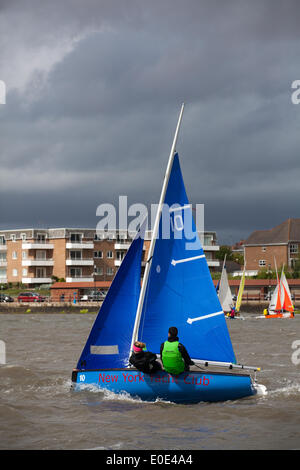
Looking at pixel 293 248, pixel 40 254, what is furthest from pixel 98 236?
pixel 293 248

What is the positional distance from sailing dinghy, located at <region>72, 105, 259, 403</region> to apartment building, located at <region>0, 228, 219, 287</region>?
93.1m

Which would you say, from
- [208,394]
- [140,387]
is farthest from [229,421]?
[140,387]

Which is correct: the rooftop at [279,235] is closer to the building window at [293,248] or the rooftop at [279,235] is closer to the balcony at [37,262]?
the building window at [293,248]

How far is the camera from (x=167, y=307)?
656 inches

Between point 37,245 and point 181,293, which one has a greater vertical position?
point 37,245

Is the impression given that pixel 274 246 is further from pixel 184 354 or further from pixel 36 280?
pixel 184 354

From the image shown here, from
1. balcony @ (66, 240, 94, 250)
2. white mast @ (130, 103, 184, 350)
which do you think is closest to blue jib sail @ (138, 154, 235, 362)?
white mast @ (130, 103, 184, 350)

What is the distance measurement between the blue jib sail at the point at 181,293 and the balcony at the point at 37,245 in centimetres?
9647

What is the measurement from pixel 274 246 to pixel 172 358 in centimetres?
11029

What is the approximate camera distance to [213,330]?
16531 mm

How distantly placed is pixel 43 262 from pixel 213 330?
9714cm

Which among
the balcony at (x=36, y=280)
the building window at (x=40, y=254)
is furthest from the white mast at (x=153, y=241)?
the building window at (x=40, y=254)

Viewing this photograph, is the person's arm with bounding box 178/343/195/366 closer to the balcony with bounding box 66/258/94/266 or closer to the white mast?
the white mast
